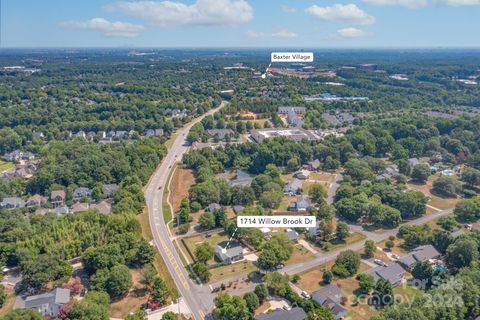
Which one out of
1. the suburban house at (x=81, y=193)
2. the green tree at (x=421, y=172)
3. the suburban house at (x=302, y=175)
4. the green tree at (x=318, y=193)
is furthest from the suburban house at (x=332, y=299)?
the suburban house at (x=81, y=193)

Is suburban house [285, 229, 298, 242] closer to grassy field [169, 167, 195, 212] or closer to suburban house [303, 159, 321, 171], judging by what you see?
grassy field [169, 167, 195, 212]

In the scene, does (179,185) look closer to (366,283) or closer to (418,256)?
(366,283)

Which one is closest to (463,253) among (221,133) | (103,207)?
(103,207)

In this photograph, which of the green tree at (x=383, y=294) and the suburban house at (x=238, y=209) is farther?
the suburban house at (x=238, y=209)

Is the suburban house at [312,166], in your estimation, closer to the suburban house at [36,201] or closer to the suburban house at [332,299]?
the suburban house at [332,299]

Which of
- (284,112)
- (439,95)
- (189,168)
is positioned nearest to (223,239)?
(189,168)

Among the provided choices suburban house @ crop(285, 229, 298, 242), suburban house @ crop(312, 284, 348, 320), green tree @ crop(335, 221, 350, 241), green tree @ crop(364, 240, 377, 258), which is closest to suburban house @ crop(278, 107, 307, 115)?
green tree @ crop(335, 221, 350, 241)
